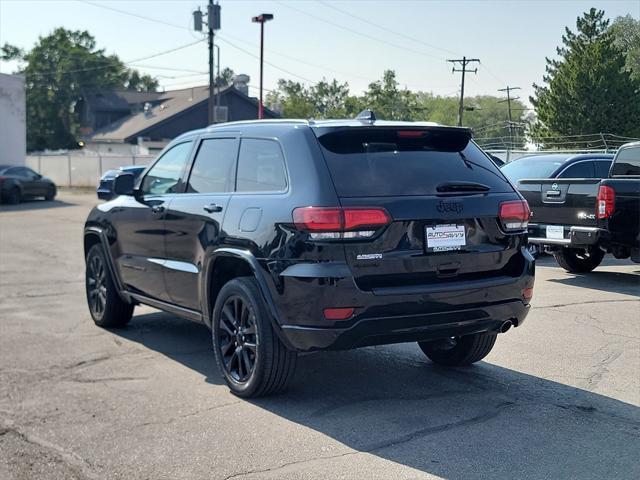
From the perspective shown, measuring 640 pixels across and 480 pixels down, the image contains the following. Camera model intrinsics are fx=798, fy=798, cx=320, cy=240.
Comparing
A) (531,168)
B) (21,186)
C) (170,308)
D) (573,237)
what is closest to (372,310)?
(170,308)

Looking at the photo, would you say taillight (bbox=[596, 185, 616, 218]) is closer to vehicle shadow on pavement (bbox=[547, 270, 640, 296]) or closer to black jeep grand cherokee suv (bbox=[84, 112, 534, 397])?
vehicle shadow on pavement (bbox=[547, 270, 640, 296])

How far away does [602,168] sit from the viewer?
1352 cm

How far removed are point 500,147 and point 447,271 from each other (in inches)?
869

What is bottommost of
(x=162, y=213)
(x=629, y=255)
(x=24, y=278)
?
(x=24, y=278)

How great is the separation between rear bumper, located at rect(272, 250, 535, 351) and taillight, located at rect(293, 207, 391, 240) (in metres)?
0.20

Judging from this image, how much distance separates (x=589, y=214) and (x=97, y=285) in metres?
6.50

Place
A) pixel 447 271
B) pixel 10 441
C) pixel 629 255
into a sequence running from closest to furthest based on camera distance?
pixel 10 441
pixel 447 271
pixel 629 255

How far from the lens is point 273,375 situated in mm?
5297

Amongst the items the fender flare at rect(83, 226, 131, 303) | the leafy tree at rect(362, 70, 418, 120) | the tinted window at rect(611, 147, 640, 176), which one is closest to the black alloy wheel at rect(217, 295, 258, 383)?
the fender flare at rect(83, 226, 131, 303)

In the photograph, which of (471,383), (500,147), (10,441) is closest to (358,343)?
(471,383)

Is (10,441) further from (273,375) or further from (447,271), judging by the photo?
(447,271)

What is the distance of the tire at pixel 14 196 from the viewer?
31.8m

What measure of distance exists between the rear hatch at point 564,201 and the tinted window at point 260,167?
6374mm

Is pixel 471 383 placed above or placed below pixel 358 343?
below
